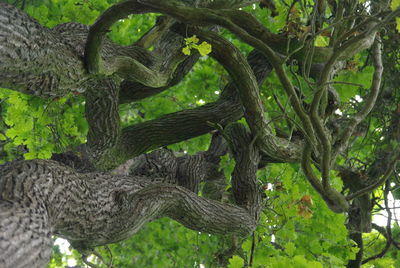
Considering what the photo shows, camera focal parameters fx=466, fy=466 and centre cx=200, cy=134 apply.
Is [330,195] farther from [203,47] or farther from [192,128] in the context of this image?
[192,128]

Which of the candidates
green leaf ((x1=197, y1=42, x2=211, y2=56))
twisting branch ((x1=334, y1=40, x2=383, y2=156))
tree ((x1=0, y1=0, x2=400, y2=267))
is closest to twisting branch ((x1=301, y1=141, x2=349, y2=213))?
tree ((x1=0, y1=0, x2=400, y2=267))

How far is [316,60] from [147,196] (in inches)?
75.1

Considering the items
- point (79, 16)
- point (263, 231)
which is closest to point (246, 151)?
point (263, 231)

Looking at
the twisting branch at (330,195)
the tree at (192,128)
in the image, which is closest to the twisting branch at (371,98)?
the tree at (192,128)

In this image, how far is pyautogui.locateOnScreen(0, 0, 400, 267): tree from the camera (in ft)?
9.76

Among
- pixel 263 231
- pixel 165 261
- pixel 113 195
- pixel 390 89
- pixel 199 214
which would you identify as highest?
pixel 390 89

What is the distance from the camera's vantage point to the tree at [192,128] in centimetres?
297

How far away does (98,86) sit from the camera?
422cm

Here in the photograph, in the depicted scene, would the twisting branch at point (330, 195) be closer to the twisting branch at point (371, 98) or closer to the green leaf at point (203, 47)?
the twisting branch at point (371, 98)

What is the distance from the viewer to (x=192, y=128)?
4.94m

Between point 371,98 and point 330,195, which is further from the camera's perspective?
point 371,98

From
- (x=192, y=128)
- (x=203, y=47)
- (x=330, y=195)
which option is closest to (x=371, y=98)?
(x=330, y=195)

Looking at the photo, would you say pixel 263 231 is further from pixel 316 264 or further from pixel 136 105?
pixel 136 105

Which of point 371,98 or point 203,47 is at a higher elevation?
point 371,98
